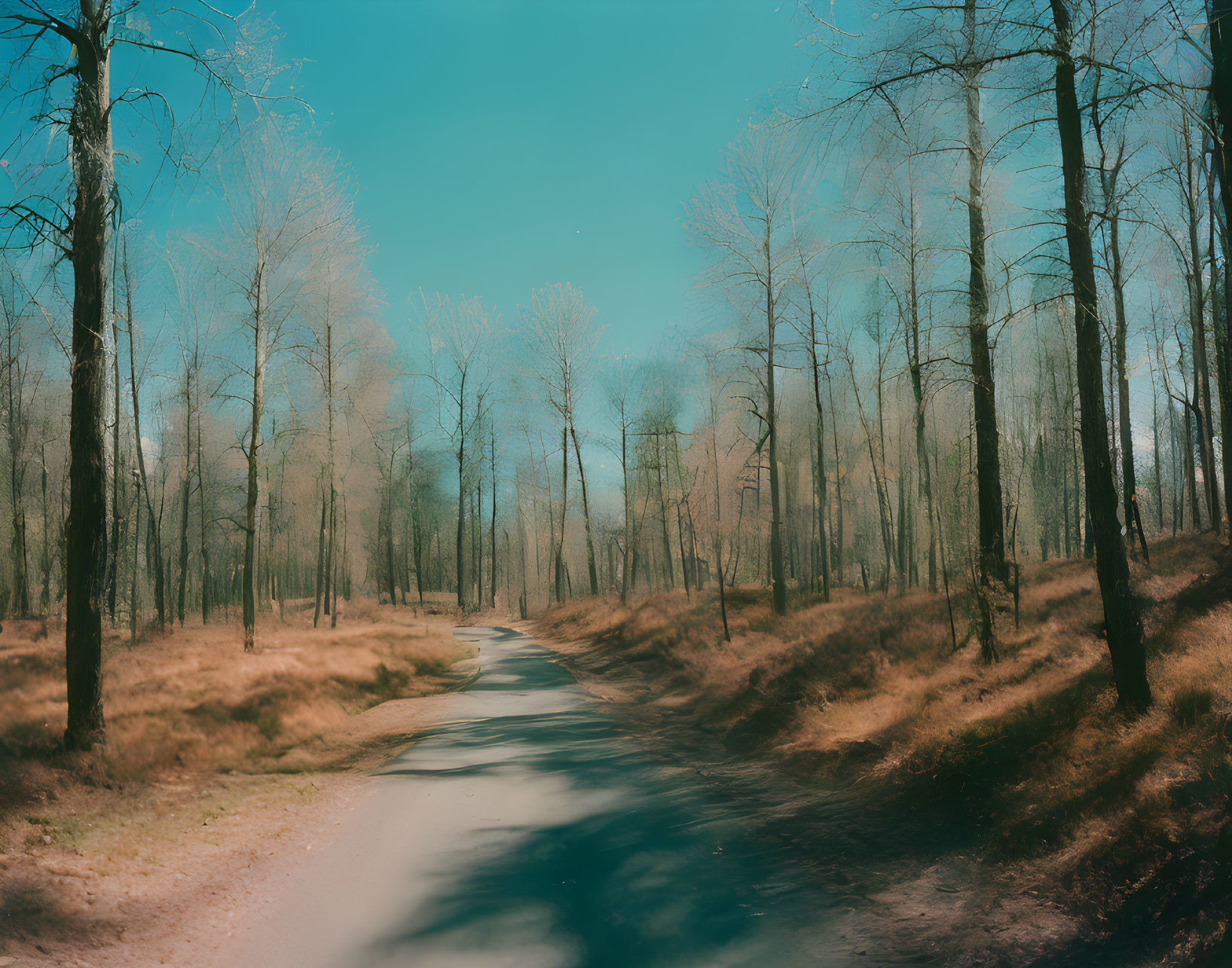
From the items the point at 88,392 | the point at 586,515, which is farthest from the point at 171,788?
the point at 586,515

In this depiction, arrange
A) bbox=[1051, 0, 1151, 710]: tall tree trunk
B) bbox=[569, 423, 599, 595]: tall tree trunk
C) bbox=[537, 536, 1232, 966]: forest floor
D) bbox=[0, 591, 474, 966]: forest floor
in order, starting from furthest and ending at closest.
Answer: bbox=[569, 423, 599, 595]: tall tree trunk → bbox=[1051, 0, 1151, 710]: tall tree trunk → bbox=[0, 591, 474, 966]: forest floor → bbox=[537, 536, 1232, 966]: forest floor

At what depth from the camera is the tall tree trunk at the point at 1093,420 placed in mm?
5582

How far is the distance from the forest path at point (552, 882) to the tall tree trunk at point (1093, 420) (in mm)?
3398

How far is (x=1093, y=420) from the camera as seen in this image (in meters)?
5.90

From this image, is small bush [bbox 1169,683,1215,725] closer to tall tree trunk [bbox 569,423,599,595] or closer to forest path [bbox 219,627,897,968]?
forest path [bbox 219,627,897,968]

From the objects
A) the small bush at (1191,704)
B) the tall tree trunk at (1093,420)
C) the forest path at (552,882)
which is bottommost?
the forest path at (552,882)

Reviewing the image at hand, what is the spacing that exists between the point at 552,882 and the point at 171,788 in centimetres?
495

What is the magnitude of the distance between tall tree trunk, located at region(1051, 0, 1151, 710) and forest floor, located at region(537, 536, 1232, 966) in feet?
1.31

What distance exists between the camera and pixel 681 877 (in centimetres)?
481

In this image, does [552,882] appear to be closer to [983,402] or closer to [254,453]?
[983,402]

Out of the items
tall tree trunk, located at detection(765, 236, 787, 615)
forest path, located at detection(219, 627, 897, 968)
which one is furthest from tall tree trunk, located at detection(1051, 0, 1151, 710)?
tall tree trunk, located at detection(765, 236, 787, 615)

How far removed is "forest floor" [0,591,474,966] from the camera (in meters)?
4.16

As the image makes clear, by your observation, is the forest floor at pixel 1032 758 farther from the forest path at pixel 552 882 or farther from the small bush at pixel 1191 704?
the forest path at pixel 552 882

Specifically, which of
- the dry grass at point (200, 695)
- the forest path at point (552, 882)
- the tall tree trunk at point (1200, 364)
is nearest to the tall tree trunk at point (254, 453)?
the dry grass at point (200, 695)
